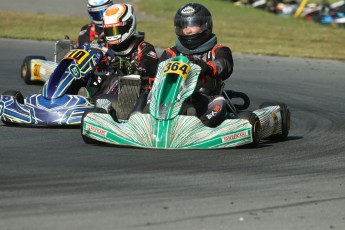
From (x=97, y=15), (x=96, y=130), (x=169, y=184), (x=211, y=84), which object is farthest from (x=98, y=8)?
(x=169, y=184)

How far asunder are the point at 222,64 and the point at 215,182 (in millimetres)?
2141

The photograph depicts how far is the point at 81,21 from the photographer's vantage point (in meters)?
21.2

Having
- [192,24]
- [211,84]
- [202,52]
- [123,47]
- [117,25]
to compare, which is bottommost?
[123,47]

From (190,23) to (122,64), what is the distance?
1.43m

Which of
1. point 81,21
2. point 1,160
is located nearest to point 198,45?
point 1,160

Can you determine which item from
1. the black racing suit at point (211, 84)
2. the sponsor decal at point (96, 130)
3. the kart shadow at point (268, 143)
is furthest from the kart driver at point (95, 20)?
the sponsor decal at point (96, 130)

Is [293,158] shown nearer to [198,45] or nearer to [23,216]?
[198,45]

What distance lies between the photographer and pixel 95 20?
1192 centimetres

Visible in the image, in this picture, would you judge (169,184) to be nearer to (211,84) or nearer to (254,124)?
(254,124)

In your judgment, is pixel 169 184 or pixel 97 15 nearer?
pixel 169 184

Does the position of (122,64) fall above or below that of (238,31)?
above

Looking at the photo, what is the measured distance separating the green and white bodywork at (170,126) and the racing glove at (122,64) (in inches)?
74.7

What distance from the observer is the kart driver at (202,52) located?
8.22 meters

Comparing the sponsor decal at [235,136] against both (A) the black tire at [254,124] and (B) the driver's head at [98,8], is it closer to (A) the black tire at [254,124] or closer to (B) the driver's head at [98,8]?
(A) the black tire at [254,124]
